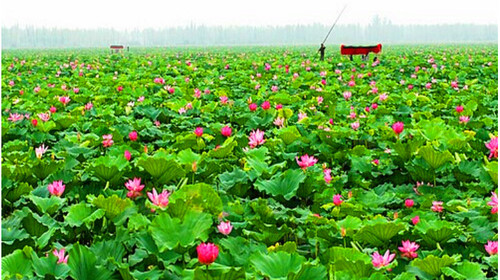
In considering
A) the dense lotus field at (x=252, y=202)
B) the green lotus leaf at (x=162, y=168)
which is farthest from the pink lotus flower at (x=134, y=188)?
the green lotus leaf at (x=162, y=168)

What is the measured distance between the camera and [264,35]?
333 ft

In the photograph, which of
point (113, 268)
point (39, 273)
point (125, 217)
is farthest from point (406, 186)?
point (39, 273)

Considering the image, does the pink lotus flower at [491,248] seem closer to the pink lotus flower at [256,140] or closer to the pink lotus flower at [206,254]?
the pink lotus flower at [206,254]

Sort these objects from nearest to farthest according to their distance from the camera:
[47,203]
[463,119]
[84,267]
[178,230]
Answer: [84,267] → [178,230] → [47,203] → [463,119]

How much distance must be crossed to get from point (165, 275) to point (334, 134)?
2011 mm

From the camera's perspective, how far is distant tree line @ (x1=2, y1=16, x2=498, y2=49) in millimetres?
96562

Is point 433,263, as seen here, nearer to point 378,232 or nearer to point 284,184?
point 378,232

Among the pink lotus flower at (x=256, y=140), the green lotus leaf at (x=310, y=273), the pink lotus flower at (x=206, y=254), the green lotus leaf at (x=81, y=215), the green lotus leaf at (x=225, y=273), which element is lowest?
the green lotus leaf at (x=225, y=273)

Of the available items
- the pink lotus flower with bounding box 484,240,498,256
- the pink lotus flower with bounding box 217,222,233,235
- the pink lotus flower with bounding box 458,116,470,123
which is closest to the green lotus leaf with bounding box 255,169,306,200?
the pink lotus flower with bounding box 217,222,233,235

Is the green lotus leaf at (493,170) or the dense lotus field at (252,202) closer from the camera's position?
the dense lotus field at (252,202)

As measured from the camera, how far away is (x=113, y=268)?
1.81 metres

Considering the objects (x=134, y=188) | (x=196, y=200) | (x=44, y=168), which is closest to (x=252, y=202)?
(x=196, y=200)

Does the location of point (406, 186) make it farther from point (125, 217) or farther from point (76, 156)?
point (76, 156)

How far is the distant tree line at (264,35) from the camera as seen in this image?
9656cm
